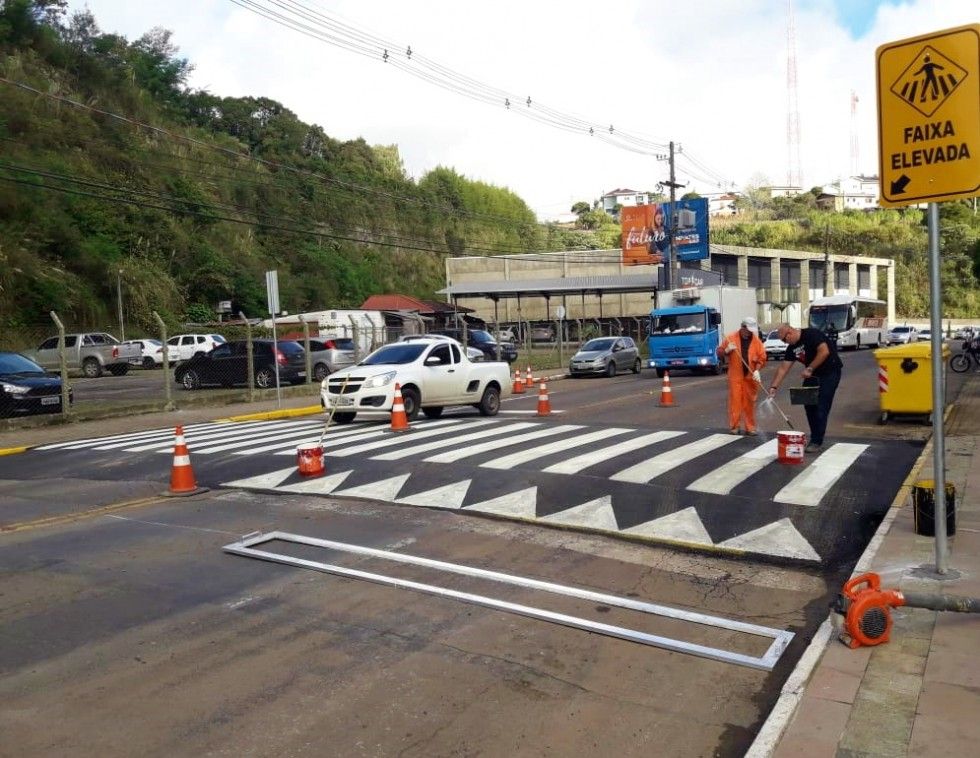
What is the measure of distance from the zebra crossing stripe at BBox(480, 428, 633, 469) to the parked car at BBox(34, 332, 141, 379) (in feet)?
89.7

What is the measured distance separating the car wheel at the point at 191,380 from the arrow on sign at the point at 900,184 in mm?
23259

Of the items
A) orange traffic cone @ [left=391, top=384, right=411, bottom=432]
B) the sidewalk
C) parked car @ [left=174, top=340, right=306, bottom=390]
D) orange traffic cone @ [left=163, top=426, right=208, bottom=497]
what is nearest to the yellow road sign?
the sidewalk

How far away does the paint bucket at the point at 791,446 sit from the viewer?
1059cm

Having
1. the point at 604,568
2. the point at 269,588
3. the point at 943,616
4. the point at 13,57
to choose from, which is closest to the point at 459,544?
the point at 604,568

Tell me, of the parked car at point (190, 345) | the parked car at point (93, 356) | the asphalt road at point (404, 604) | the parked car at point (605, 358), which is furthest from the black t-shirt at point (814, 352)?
the parked car at point (190, 345)

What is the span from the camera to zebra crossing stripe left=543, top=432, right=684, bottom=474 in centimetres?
1070

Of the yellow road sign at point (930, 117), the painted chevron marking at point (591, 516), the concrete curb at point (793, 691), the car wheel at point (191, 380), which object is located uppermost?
the yellow road sign at point (930, 117)

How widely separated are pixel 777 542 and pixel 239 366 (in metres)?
20.6

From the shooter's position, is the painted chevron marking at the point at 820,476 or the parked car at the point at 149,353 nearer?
the painted chevron marking at the point at 820,476

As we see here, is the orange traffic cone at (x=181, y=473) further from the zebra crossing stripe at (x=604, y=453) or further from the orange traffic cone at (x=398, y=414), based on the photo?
the orange traffic cone at (x=398, y=414)

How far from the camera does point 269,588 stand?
6.43 m

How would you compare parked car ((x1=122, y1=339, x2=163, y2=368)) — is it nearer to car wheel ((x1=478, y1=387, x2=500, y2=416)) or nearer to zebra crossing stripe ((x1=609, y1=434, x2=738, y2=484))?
car wheel ((x1=478, y1=387, x2=500, y2=416))

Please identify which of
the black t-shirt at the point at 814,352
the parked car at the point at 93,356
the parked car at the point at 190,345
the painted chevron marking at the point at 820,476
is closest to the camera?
the painted chevron marking at the point at 820,476

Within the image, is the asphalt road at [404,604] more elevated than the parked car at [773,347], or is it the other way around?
the parked car at [773,347]
